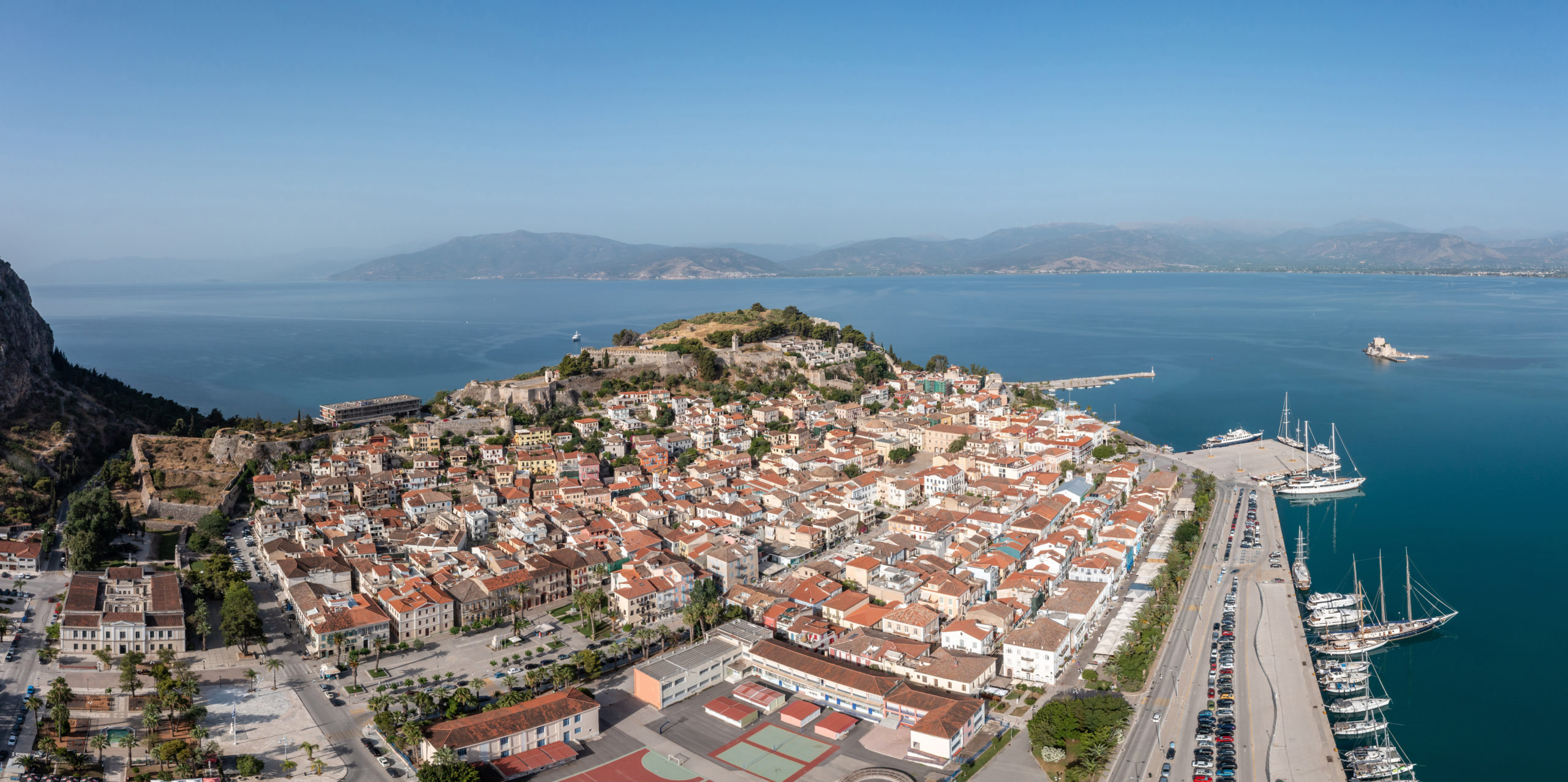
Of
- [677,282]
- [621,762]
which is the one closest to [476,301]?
[677,282]

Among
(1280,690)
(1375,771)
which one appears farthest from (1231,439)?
(1375,771)

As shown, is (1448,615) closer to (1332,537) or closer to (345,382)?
(1332,537)

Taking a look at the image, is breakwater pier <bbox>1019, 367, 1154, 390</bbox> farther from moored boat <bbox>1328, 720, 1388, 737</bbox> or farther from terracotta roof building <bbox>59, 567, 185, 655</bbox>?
terracotta roof building <bbox>59, 567, 185, 655</bbox>

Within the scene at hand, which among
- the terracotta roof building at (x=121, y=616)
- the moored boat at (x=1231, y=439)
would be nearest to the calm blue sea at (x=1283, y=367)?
the moored boat at (x=1231, y=439)

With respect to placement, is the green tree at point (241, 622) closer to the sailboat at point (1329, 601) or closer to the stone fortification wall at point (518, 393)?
the stone fortification wall at point (518, 393)

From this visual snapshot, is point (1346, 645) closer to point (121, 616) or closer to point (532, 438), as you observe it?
point (121, 616)
